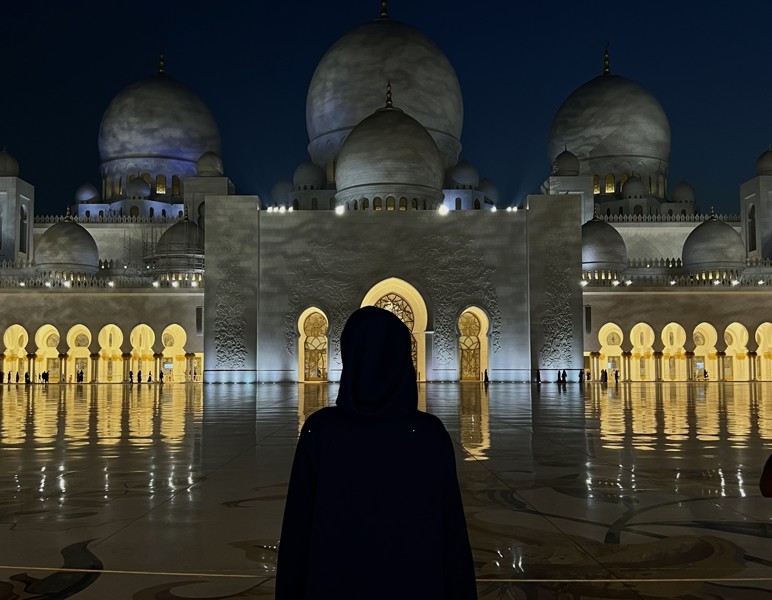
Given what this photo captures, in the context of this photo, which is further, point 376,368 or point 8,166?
point 8,166

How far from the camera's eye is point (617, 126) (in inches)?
1364

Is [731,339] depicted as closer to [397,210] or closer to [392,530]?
[397,210]

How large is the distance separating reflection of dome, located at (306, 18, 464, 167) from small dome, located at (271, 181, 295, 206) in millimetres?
1702

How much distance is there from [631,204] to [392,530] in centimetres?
3367

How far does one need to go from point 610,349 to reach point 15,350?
1827cm

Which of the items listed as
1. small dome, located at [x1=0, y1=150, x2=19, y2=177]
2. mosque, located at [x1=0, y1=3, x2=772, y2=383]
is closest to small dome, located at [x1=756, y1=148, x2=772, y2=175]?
mosque, located at [x1=0, y1=3, x2=772, y2=383]

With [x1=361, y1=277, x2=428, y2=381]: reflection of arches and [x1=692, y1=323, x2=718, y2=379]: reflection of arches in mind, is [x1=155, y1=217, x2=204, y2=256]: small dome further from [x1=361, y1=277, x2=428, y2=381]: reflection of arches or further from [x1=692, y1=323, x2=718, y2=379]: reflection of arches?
[x1=692, y1=323, x2=718, y2=379]: reflection of arches

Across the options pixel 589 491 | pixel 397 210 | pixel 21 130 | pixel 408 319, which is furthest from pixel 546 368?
pixel 21 130

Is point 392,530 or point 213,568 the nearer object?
point 392,530

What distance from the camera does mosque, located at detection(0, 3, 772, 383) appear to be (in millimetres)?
24562

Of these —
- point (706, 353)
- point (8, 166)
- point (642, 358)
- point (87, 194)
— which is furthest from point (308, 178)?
point (706, 353)

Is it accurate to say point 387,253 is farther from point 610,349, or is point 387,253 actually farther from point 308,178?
point 610,349

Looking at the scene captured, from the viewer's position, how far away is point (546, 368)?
24.5m

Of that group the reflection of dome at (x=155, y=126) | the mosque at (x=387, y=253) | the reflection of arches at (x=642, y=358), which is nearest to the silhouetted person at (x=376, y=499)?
the mosque at (x=387, y=253)
